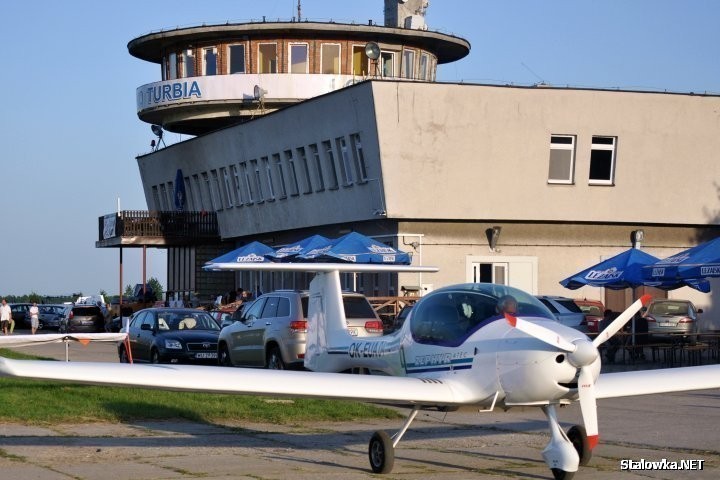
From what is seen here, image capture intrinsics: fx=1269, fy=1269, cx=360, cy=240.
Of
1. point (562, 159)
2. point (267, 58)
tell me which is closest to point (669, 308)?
point (562, 159)

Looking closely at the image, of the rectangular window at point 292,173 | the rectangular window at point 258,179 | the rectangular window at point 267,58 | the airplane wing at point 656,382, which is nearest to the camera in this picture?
the airplane wing at point 656,382

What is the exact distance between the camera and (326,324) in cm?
1602

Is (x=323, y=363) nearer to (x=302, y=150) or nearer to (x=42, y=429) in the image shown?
(x=42, y=429)

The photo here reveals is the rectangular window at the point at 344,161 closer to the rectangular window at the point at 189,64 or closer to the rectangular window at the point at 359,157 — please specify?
the rectangular window at the point at 359,157

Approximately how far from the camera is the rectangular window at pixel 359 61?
190 feet

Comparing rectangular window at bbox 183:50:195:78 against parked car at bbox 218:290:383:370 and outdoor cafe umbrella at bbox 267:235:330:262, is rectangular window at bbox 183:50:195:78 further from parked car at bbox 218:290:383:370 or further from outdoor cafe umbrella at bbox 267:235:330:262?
parked car at bbox 218:290:383:370

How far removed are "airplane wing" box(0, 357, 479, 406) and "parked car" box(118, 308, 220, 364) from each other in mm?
15136

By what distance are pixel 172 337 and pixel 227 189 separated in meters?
32.0

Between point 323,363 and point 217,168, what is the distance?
146 feet

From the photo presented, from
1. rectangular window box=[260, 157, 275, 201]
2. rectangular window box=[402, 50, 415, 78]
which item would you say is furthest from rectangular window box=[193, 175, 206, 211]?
rectangular window box=[402, 50, 415, 78]

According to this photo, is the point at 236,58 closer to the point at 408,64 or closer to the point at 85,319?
the point at 408,64

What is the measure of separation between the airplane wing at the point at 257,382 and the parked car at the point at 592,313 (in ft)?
78.2

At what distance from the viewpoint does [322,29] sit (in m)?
57.0

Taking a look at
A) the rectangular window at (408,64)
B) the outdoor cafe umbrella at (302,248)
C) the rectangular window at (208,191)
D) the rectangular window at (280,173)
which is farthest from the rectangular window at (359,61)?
the outdoor cafe umbrella at (302,248)
